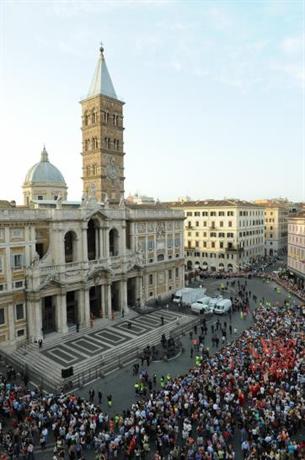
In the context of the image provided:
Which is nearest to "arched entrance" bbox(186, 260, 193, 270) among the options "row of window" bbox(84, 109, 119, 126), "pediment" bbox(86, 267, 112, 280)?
"row of window" bbox(84, 109, 119, 126)

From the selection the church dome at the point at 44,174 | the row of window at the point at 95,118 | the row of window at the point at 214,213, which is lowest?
the row of window at the point at 214,213

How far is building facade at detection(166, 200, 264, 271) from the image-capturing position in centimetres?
7138

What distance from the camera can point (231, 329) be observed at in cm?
3609

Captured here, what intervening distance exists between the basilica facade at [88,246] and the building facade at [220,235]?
71.6 feet

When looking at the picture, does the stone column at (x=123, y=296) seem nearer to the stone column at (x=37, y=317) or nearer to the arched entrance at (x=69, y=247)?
the arched entrance at (x=69, y=247)

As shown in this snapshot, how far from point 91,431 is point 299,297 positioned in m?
38.2

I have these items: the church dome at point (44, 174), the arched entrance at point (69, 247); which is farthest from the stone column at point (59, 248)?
the church dome at point (44, 174)

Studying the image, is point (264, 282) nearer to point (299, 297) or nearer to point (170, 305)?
point (299, 297)

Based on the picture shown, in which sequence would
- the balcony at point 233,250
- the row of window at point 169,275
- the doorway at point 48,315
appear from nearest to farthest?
the doorway at point 48,315
the row of window at point 169,275
the balcony at point 233,250

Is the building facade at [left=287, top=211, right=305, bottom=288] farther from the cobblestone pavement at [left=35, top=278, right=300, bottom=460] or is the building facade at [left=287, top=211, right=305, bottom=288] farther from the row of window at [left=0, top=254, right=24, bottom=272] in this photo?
the row of window at [left=0, top=254, right=24, bottom=272]

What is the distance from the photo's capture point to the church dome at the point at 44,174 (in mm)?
49125

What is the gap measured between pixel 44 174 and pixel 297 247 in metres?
43.4

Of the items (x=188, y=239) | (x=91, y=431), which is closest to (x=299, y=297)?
(x=188, y=239)

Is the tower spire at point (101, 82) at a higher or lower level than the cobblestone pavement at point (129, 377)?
higher
